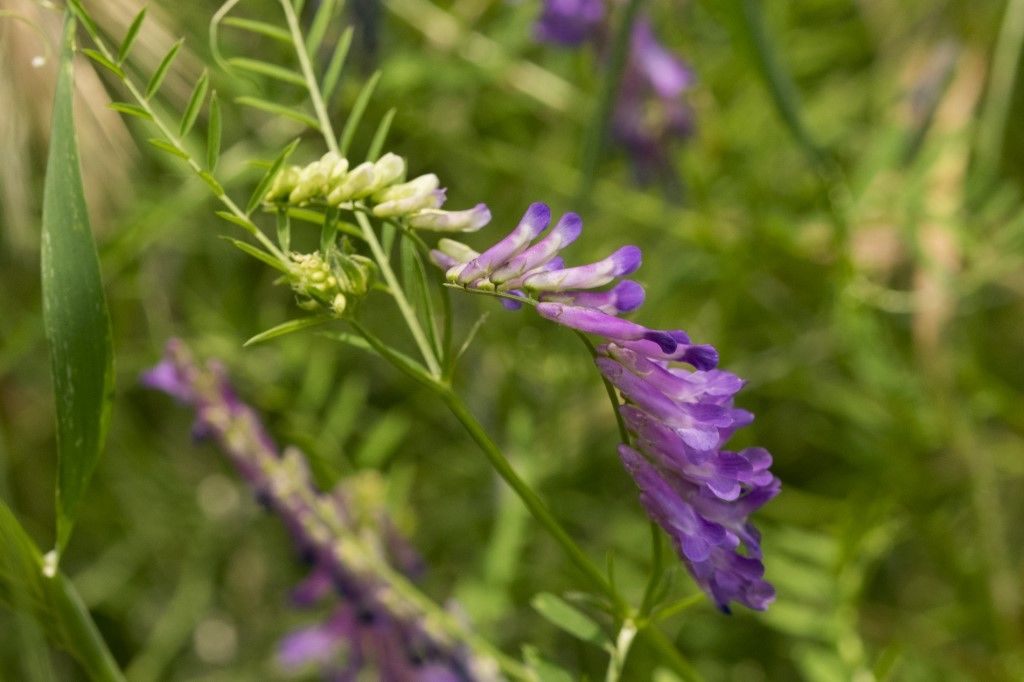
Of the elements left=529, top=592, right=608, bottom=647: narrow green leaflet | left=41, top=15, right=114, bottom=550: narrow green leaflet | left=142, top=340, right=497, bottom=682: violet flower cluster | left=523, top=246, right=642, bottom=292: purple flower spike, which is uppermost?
left=523, top=246, right=642, bottom=292: purple flower spike

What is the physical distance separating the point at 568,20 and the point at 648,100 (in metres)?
0.16

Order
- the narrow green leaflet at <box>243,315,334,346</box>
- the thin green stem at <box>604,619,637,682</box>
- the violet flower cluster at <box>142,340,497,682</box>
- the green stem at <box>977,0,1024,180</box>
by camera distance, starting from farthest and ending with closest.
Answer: the green stem at <box>977,0,1024,180</box>
the violet flower cluster at <box>142,340,497,682</box>
the thin green stem at <box>604,619,637,682</box>
the narrow green leaflet at <box>243,315,334,346</box>

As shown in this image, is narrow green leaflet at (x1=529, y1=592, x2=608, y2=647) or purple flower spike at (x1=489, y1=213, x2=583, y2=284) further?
narrow green leaflet at (x1=529, y1=592, x2=608, y2=647)

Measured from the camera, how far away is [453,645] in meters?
0.97

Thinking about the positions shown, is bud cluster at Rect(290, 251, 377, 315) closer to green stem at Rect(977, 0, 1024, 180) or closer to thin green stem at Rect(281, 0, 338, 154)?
thin green stem at Rect(281, 0, 338, 154)

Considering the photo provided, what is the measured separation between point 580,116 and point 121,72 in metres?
0.96

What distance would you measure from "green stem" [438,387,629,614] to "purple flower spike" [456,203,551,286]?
0.23 feet

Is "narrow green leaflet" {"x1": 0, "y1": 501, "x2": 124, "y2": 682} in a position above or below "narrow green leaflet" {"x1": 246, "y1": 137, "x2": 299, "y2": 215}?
below

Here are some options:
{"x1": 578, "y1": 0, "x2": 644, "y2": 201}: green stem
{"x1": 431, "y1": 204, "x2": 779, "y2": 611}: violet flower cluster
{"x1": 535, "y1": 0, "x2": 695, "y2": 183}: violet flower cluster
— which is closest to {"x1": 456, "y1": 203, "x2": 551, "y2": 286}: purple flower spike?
{"x1": 431, "y1": 204, "x2": 779, "y2": 611}: violet flower cluster

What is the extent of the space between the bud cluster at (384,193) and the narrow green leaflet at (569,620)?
0.80 feet

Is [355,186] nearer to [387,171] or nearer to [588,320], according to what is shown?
[387,171]

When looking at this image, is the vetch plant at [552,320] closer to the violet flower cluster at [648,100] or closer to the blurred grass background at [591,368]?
the blurred grass background at [591,368]

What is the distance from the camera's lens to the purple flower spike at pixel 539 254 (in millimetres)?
589

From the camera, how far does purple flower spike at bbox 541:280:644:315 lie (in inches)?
22.9
